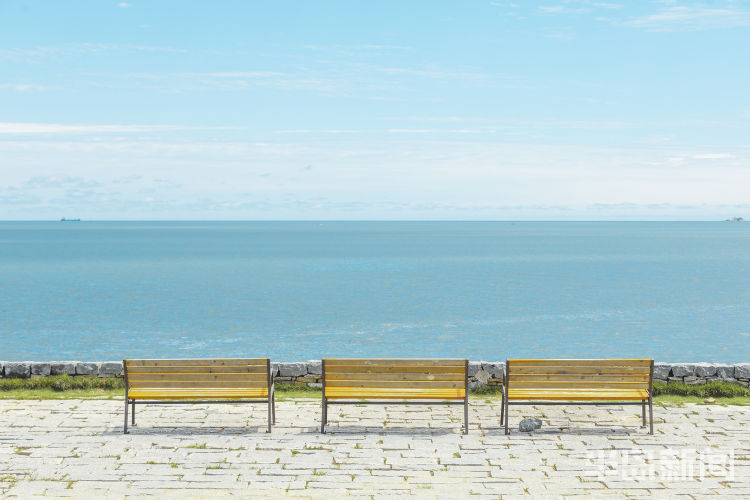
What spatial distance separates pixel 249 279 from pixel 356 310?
24500 millimetres

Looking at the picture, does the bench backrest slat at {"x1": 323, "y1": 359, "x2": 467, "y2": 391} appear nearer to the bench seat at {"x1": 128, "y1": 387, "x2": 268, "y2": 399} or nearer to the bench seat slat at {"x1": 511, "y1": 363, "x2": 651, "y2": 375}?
the bench seat slat at {"x1": 511, "y1": 363, "x2": 651, "y2": 375}

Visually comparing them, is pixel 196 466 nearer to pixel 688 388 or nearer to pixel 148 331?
pixel 688 388

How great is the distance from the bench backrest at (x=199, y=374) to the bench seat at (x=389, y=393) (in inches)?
32.7

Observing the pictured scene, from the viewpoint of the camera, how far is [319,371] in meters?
11.0

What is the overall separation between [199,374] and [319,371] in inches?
101

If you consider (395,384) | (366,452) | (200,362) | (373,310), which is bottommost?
(373,310)

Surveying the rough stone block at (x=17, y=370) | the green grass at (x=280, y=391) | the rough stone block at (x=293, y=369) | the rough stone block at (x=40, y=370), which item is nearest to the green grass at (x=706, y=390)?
the green grass at (x=280, y=391)

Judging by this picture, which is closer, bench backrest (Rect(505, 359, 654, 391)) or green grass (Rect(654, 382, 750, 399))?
bench backrest (Rect(505, 359, 654, 391))

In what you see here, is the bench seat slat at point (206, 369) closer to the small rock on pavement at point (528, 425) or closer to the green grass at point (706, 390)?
the small rock on pavement at point (528, 425)

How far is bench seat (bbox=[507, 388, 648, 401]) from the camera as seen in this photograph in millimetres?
8586

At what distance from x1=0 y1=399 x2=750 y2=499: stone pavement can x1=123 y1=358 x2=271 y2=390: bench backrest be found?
1.70ft

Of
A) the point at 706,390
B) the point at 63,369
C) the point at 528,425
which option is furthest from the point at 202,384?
the point at 706,390

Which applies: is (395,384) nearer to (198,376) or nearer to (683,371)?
(198,376)

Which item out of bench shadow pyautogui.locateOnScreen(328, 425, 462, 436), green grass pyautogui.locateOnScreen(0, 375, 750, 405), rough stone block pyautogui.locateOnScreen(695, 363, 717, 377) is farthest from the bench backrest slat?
rough stone block pyautogui.locateOnScreen(695, 363, 717, 377)
